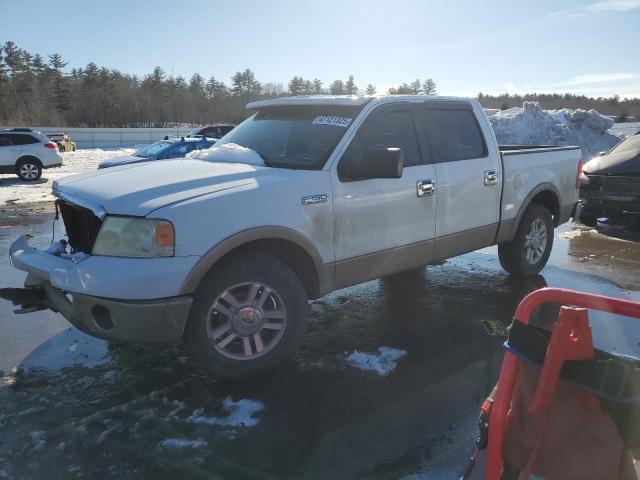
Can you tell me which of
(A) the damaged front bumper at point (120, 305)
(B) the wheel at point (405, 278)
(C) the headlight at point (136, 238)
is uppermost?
(C) the headlight at point (136, 238)

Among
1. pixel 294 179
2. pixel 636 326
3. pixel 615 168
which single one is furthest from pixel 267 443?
pixel 615 168

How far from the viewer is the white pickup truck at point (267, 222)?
3141mm

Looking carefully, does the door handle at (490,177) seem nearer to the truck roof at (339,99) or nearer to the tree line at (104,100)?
the truck roof at (339,99)

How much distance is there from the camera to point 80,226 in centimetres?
373

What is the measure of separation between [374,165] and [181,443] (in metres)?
2.23

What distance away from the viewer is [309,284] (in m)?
3.93

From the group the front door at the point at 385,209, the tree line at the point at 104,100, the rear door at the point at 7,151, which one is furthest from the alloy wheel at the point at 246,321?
the tree line at the point at 104,100

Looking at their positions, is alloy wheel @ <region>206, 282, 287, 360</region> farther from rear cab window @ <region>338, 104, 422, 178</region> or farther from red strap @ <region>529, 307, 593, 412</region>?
red strap @ <region>529, 307, 593, 412</region>

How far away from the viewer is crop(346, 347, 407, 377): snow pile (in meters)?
3.87

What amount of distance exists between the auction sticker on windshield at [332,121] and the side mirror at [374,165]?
0.38m

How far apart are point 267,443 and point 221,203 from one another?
4.73 ft

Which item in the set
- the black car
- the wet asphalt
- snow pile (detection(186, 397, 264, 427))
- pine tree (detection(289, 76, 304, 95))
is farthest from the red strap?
pine tree (detection(289, 76, 304, 95))

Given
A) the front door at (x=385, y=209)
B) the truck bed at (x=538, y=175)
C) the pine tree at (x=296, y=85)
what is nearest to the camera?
the front door at (x=385, y=209)

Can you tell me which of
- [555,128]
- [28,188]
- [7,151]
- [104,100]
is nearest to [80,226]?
[28,188]
